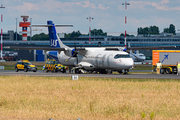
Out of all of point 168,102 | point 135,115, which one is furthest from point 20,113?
point 168,102

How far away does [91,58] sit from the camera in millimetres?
45781

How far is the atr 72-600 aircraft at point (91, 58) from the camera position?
134 ft

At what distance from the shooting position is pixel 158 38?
575 ft

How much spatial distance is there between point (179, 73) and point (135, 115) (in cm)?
3209

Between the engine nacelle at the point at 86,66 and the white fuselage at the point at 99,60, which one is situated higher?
the white fuselage at the point at 99,60

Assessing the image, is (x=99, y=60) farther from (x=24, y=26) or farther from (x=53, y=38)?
(x=24, y=26)

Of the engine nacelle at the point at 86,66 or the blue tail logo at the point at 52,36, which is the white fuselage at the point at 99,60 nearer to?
the engine nacelle at the point at 86,66

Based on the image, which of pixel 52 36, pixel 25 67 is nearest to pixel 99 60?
pixel 52 36

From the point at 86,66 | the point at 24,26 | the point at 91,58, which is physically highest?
the point at 24,26

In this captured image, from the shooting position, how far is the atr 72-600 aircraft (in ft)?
134

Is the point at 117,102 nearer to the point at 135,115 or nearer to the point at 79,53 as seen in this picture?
the point at 135,115

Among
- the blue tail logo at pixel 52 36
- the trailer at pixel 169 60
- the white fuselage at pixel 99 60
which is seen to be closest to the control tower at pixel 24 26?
the blue tail logo at pixel 52 36

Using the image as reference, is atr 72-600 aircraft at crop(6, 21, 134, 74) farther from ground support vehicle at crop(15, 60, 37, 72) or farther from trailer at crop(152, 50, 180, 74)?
trailer at crop(152, 50, 180, 74)

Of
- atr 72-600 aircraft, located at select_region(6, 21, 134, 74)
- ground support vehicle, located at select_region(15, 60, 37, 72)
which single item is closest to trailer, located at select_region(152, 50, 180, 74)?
atr 72-600 aircraft, located at select_region(6, 21, 134, 74)
